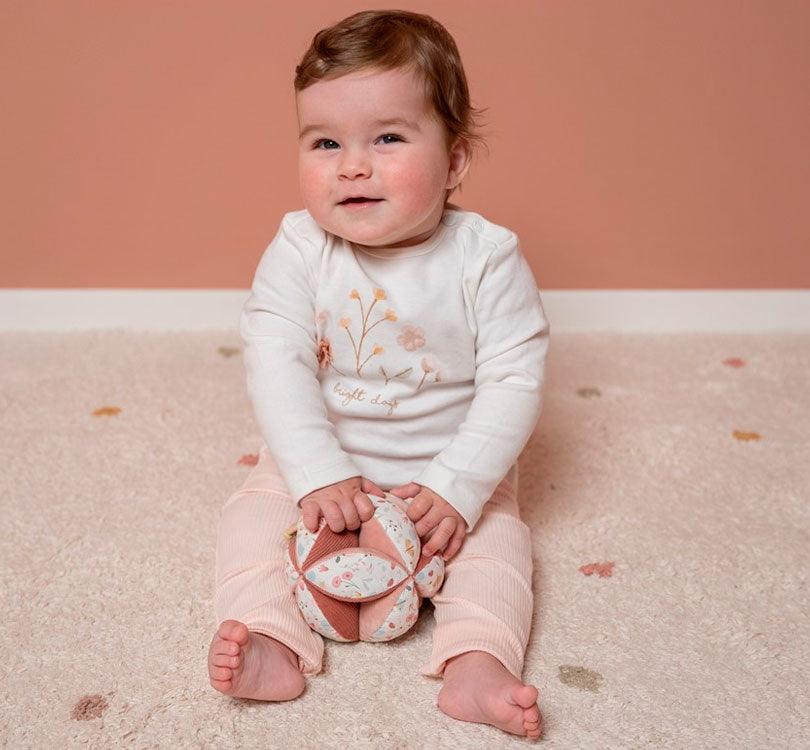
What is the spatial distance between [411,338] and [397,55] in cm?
29

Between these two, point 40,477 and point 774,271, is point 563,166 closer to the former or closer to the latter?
point 774,271

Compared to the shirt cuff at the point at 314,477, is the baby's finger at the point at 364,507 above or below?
below

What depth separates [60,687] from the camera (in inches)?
36.7

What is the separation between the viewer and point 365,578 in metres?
0.98

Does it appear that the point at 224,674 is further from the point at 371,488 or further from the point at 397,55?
the point at 397,55

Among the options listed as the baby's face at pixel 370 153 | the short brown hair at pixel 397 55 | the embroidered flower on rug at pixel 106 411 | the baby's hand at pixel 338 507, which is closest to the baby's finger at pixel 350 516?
the baby's hand at pixel 338 507

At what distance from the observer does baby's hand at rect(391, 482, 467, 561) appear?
3.40 ft

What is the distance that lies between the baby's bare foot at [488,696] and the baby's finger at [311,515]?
19 cm

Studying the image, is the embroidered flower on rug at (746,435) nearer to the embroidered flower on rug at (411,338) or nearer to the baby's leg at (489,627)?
the baby's leg at (489,627)

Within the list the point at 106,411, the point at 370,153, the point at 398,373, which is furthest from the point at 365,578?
the point at 106,411

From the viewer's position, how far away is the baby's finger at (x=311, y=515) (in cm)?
102

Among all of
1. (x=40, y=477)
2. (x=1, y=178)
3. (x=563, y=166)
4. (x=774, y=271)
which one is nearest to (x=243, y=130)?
(x=1, y=178)

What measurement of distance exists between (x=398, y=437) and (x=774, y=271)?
105 centimetres

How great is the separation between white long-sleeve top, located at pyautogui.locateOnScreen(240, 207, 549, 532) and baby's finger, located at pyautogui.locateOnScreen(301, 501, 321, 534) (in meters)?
0.03
